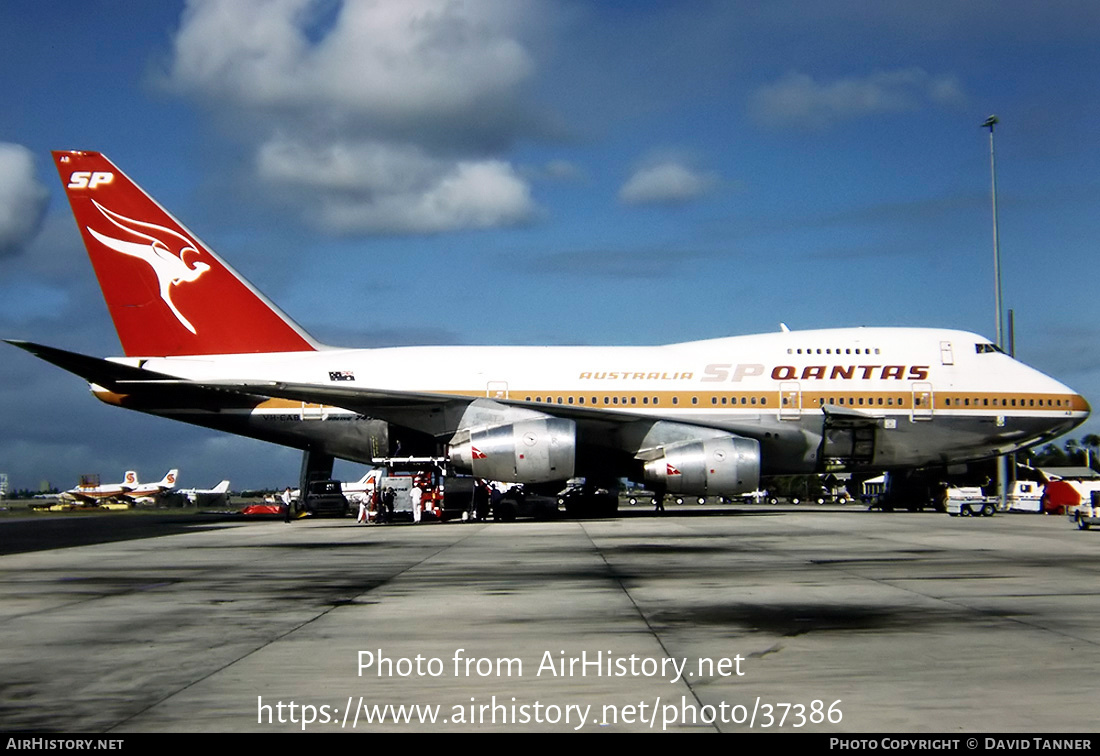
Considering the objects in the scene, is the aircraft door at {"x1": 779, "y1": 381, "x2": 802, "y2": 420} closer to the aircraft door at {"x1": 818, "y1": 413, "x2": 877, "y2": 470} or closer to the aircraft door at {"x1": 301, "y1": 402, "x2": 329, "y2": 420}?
the aircraft door at {"x1": 818, "y1": 413, "x2": 877, "y2": 470}

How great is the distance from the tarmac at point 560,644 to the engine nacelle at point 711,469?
10.8m

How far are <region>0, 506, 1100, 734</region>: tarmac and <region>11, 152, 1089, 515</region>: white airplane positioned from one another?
12.9 m

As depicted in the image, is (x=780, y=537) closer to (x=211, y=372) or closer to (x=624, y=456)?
(x=624, y=456)

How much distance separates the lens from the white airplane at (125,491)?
7594cm

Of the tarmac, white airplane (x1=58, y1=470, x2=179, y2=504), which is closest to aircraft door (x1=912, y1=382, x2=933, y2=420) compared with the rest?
the tarmac

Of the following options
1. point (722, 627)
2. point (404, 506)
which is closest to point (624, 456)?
point (404, 506)

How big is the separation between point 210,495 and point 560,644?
3653 inches

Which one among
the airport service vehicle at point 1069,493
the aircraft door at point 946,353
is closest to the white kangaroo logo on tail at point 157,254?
the aircraft door at point 946,353

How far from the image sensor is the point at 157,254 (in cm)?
2883

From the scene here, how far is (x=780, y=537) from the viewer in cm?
1809

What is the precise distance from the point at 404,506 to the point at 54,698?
76.1ft

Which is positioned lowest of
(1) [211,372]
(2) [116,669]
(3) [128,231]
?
(2) [116,669]

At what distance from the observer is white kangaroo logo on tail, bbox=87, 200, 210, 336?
2878 centimetres

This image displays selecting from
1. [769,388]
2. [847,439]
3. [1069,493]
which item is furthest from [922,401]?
[1069,493]
